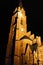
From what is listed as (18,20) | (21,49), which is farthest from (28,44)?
(18,20)

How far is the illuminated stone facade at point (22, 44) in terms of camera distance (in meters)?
32.1

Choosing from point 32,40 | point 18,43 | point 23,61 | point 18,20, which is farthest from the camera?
point 18,20

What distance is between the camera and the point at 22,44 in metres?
34.2

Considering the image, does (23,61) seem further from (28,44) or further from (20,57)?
(28,44)

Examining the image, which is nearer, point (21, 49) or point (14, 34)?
point (21, 49)

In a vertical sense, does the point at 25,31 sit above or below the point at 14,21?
below

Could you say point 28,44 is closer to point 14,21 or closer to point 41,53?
point 41,53

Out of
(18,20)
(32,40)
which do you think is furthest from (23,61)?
(18,20)

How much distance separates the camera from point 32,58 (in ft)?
106

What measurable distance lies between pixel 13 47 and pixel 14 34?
3337 mm

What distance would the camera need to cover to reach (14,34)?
3575cm

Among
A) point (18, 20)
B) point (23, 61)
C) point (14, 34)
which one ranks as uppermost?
point (18, 20)

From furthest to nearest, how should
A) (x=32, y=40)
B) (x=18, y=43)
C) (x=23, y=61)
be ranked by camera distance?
(x=32, y=40) < (x=18, y=43) < (x=23, y=61)

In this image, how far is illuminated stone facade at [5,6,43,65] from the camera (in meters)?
32.1
